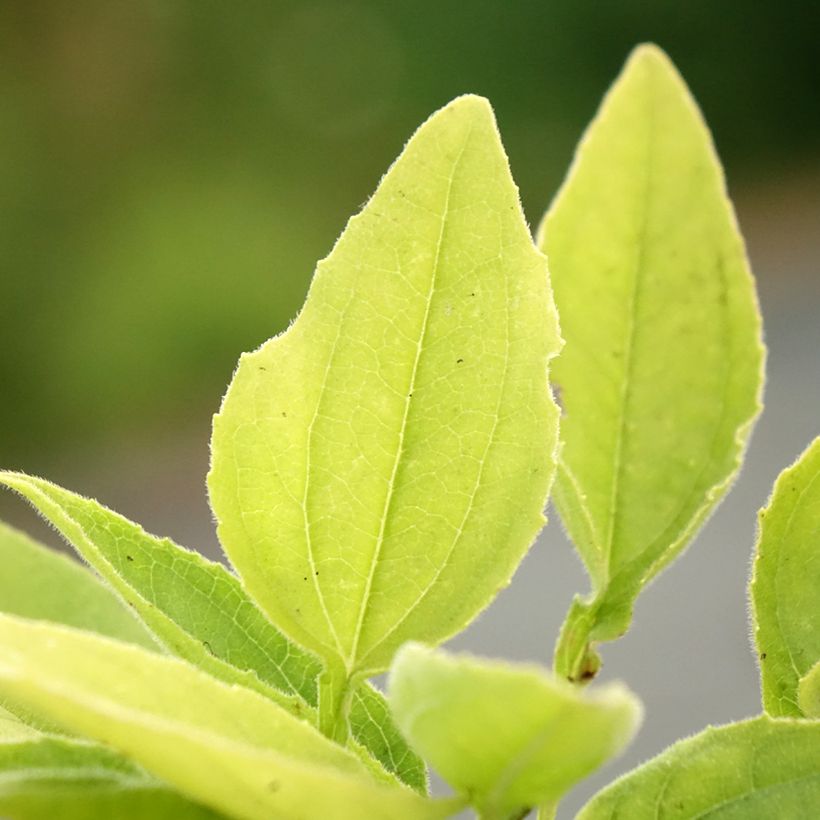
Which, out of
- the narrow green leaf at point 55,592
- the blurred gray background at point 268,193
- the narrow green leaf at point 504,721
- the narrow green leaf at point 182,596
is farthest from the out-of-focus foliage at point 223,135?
the narrow green leaf at point 504,721

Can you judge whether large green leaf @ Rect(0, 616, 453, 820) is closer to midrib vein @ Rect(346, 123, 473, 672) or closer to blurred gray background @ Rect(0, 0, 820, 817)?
midrib vein @ Rect(346, 123, 473, 672)

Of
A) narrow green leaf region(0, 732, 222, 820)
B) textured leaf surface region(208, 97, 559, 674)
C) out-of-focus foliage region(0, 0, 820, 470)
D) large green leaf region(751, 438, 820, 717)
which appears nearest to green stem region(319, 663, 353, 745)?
textured leaf surface region(208, 97, 559, 674)

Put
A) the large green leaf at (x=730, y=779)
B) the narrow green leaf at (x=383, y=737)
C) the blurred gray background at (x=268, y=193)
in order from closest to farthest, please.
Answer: the large green leaf at (x=730, y=779) < the narrow green leaf at (x=383, y=737) < the blurred gray background at (x=268, y=193)

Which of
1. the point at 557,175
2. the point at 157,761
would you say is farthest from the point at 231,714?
the point at 557,175

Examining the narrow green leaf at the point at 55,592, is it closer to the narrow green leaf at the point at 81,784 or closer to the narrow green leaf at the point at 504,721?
the narrow green leaf at the point at 81,784

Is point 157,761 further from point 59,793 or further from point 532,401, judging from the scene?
point 532,401

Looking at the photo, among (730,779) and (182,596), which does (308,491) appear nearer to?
(182,596)
